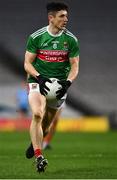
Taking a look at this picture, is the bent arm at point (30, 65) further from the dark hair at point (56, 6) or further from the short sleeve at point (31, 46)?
the dark hair at point (56, 6)

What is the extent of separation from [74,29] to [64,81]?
67.0 feet

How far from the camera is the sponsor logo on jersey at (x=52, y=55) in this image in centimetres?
1079

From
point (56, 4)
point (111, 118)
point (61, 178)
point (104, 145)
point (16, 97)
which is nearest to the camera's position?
point (61, 178)

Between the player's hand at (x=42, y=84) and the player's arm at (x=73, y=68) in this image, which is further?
the player's arm at (x=73, y=68)

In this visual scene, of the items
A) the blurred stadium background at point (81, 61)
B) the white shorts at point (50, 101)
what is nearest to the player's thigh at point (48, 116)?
the white shorts at point (50, 101)

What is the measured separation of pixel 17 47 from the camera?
30.8 meters

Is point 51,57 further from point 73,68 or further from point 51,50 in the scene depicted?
point 73,68

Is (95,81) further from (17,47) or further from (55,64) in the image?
(55,64)

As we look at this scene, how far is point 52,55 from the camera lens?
10.8m

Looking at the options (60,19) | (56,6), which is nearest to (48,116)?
(60,19)

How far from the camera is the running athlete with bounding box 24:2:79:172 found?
1065cm

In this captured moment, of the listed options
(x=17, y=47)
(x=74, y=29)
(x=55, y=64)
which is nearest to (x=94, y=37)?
(x=74, y=29)

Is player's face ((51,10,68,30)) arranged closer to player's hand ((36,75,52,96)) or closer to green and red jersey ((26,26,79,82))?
green and red jersey ((26,26,79,82))

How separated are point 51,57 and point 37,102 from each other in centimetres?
74
